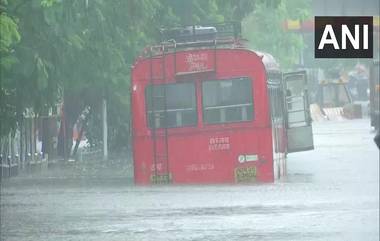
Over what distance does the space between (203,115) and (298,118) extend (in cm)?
554

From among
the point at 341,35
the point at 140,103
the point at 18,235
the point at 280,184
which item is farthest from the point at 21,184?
the point at 341,35

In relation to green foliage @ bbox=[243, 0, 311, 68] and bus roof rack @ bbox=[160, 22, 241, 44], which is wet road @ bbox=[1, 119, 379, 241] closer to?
bus roof rack @ bbox=[160, 22, 241, 44]

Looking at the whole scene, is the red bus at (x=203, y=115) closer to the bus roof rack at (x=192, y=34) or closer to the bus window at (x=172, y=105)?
the bus window at (x=172, y=105)

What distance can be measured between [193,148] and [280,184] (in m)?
1.93

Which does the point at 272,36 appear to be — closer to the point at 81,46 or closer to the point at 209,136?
the point at 209,136

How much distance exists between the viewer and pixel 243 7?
33344 mm

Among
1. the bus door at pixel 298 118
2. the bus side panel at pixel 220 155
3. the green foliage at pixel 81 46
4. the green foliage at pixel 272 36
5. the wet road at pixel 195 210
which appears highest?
the green foliage at pixel 272 36

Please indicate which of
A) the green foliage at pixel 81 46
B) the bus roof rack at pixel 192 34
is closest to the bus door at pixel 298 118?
the bus roof rack at pixel 192 34

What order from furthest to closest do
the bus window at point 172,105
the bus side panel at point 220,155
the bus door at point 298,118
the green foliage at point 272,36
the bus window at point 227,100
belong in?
the green foliage at point 272,36, the bus door at point 298,118, the bus window at point 172,105, the bus window at point 227,100, the bus side panel at point 220,155

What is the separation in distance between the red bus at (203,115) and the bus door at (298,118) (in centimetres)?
387

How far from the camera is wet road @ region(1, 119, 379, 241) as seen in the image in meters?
15.2

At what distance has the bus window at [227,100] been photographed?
76.8 feet

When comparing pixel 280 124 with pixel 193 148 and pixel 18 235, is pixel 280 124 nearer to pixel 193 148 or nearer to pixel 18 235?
pixel 193 148

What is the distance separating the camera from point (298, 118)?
1125 inches
